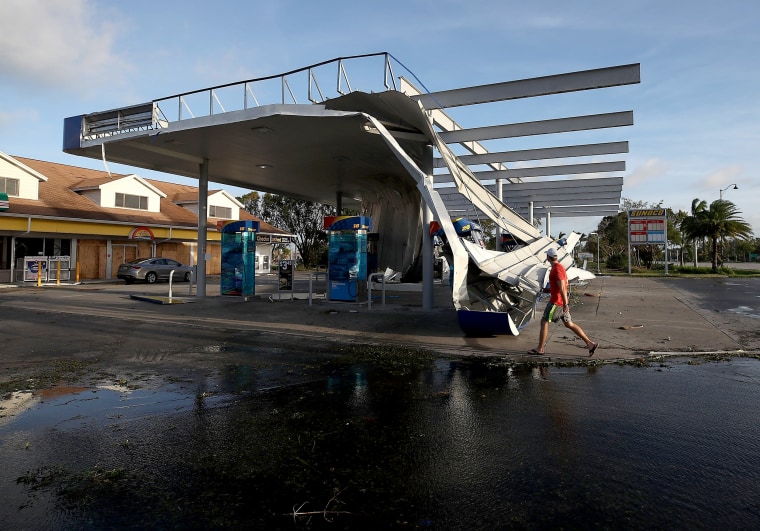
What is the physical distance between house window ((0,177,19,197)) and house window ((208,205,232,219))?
499 inches

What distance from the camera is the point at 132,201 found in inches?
1266

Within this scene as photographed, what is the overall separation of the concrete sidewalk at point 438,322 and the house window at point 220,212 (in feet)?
65.9

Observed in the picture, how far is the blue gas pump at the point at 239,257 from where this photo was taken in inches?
664

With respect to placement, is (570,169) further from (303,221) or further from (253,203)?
(253,203)

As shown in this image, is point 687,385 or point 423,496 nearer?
point 423,496

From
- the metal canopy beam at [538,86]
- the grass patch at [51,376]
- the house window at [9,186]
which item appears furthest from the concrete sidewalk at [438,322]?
the house window at [9,186]

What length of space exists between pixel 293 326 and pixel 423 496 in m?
8.46

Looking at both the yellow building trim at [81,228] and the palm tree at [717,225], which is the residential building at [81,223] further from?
the palm tree at [717,225]

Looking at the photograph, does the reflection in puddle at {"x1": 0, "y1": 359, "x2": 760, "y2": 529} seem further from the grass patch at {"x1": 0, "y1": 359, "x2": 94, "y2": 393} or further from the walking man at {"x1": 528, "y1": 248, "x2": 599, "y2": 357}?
the walking man at {"x1": 528, "y1": 248, "x2": 599, "y2": 357}

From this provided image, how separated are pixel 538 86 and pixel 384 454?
9935 millimetres

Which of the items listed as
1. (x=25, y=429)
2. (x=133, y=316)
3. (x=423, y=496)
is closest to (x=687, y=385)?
(x=423, y=496)

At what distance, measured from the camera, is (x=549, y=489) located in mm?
3350

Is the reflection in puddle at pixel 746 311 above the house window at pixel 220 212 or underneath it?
underneath

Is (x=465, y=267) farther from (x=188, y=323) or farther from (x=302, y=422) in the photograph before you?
(x=188, y=323)
